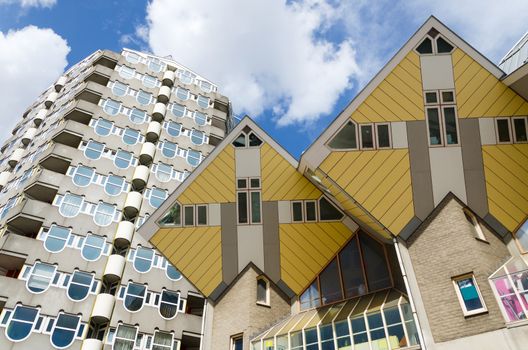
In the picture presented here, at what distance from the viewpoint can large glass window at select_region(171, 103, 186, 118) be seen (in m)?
46.2

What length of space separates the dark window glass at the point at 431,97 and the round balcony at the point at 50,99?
43519 millimetres

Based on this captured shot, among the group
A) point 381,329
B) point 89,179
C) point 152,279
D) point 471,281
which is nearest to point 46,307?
point 152,279

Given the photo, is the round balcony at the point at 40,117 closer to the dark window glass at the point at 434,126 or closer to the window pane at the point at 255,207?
the window pane at the point at 255,207

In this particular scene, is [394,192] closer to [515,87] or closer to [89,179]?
[515,87]

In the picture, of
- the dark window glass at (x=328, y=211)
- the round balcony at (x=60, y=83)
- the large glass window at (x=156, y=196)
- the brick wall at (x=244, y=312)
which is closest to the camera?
the brick wall at (x=244, y=312)

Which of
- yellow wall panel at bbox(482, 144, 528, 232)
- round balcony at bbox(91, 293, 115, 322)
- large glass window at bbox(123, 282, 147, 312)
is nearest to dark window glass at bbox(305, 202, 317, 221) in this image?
yellow wall panel at bbox(482, 144, 528, 232)

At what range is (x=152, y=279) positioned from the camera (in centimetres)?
3384

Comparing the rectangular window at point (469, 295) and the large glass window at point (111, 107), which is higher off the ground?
the large glass window at point (111, 107)

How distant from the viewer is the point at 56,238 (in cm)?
3234

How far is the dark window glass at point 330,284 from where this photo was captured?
21516 millimetres

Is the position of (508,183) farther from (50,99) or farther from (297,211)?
(50,99)

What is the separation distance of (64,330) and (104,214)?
9933 mm

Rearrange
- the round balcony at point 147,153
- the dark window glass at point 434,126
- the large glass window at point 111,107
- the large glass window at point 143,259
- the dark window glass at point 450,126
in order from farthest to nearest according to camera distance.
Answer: the large glass window at point 111,107, the round balcony at point 147,153, the large glass window at point 143,259, the dark window glass at point 434,126, the dark window glass at point 450,126

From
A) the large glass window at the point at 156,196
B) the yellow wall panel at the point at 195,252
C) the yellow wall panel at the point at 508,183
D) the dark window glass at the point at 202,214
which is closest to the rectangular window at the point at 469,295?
the yellow wall panel at the point at 508,183
